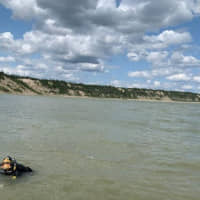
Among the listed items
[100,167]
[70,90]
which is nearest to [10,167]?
[100,167]

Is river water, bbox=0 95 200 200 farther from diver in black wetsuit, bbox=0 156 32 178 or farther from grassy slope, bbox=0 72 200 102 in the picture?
grassy slope, bbox=0 72 200 102

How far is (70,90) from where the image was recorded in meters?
139

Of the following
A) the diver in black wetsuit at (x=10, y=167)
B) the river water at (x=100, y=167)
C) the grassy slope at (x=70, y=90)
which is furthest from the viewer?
the grassy slope at (x=70, y=90)

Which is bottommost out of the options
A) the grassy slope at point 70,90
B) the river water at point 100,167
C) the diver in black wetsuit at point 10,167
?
the river water at point 100,167

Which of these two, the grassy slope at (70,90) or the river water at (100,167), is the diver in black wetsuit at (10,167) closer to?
the river water at (100,167)

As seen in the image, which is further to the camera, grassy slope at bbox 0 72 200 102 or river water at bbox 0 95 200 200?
grassy slope at bbox 0 72 200 102

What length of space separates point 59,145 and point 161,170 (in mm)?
6067

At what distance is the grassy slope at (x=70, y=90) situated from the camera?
113250mm

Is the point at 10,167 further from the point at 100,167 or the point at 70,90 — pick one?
the point at 70,90

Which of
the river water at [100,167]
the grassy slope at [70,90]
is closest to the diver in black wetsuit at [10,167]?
the river water at [100,167]

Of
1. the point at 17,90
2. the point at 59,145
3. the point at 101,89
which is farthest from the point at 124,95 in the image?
the point at 59,145

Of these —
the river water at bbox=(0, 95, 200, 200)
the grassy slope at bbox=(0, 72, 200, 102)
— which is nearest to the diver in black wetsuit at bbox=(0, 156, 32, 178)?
the river water at bbox=(0, 95, 200, 200)

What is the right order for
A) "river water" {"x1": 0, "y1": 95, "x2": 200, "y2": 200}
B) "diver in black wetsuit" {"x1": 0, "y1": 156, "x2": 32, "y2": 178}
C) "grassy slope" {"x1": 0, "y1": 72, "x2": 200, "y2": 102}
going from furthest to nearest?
"grassy slope" {"x1": 0, "y1": 72, "x2": 200, "y2": 102} → "diver in black wetsuit" {"x1": 0, "y1": 156, "x2": 32, "y2": 178} → "river water" {"x1": 0, "y1": 95, "x2": 200, "y2": 200}

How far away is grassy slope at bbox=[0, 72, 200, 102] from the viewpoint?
11325 centimetres
